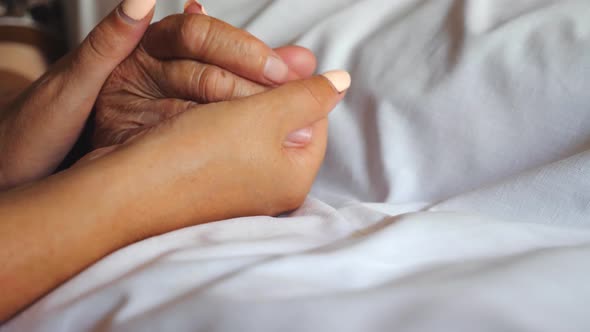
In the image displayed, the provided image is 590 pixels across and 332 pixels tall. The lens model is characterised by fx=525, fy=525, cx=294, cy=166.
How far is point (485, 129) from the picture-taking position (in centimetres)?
57

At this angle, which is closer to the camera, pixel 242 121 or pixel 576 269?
pixel 576 269

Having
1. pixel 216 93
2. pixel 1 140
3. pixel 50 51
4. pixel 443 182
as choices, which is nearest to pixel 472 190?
pixel 443 182

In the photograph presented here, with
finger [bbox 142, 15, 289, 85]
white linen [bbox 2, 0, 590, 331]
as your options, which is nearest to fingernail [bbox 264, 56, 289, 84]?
finger [bbox 142, 15, 289, 85]

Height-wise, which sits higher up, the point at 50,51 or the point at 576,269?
the point at 576,269

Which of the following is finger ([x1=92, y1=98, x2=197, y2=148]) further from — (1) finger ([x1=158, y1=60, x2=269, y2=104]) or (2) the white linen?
(2) the white linen

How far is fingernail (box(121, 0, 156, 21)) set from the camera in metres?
0.60

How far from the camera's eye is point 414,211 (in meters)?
0.55

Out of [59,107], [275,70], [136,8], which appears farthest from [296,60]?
[59,107]

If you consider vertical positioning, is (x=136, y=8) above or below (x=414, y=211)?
above

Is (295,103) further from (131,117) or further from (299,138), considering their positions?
(131,117)

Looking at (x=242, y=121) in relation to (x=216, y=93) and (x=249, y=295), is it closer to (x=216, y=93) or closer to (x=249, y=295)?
(x=216, y=93)

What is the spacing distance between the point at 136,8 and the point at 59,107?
0.17 metres

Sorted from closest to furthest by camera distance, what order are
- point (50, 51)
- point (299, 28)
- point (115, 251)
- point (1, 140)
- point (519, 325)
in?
1. point (519, 325)
2. point (115, 251)
3. point (1, 140)
4. point (299, 28)
5. point (50, 51)

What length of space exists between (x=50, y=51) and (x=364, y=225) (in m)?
1.05
